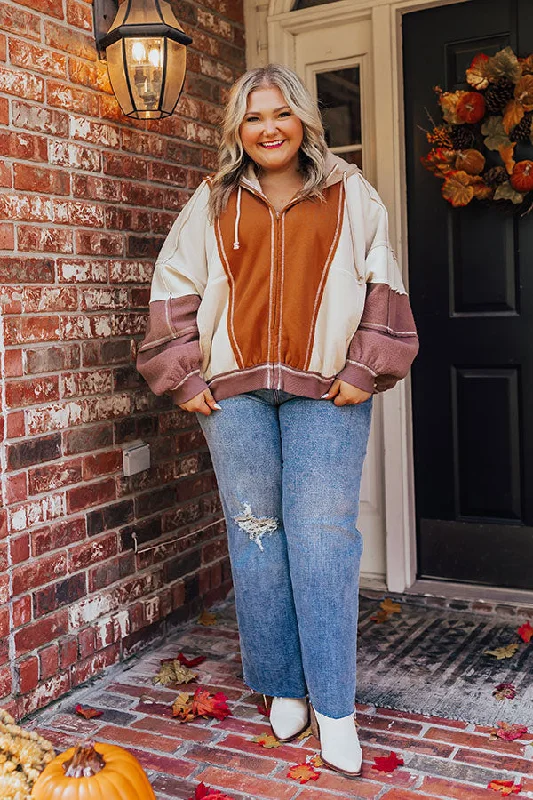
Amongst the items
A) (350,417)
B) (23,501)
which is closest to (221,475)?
(350,417)

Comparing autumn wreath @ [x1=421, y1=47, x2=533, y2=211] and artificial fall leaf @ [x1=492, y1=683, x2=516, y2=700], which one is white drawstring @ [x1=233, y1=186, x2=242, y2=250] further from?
artificial fall leaf @ [x1=492, y1=683, x2=516, y2=700]

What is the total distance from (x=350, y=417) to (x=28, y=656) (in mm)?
1158

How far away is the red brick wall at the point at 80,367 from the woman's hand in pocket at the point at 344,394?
87 centimetres

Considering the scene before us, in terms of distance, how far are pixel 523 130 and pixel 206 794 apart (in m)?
2.40

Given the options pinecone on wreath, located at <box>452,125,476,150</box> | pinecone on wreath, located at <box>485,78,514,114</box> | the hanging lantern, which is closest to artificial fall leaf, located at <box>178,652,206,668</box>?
the hanging lantern

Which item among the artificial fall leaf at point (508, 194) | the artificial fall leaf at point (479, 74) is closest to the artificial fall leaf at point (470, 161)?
the artificial fall leaf at point (508, 194)

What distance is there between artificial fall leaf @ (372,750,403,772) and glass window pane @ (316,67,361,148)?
2313mm

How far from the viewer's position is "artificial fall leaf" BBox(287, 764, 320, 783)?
2.30 meters

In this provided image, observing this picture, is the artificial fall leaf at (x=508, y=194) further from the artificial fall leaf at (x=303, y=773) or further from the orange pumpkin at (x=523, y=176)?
the artificial fall leaf at (x=303, y=773)

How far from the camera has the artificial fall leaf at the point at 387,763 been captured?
2.34 m

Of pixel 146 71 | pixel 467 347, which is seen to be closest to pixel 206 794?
pixel 467 347

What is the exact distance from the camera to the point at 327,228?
2.39 metres

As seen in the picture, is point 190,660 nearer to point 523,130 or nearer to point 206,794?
point 206,794

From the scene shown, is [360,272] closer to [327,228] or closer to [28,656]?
[327,228]
